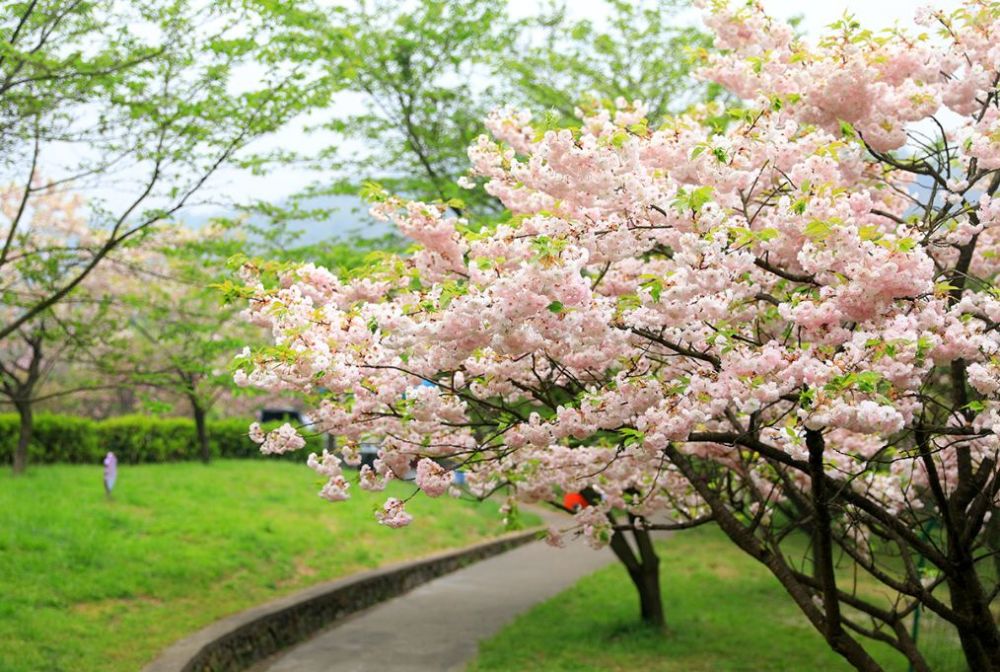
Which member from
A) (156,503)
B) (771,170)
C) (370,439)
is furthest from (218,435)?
(771,170)

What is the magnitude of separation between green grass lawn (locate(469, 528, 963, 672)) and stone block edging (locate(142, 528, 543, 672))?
7.12 ft

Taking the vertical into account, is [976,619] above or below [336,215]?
below

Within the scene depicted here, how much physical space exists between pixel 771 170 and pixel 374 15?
957 centimetres

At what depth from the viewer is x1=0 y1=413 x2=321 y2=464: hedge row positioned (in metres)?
18.0

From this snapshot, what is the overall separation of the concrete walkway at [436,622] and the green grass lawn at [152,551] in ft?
3.09

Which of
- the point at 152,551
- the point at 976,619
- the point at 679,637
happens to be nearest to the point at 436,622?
the point at 679,637

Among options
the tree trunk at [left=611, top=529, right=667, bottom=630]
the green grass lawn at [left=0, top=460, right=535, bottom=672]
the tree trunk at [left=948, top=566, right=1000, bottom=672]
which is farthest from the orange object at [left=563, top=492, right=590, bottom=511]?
the tree trunk at [left=948, top=566, right=1000, bottom=672]

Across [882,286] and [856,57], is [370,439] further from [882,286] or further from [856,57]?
[856,57]

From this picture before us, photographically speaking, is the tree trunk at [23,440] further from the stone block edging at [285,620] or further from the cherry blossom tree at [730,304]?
the cherry blossom tree at [730,304]

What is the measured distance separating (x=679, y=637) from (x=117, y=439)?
14.4m

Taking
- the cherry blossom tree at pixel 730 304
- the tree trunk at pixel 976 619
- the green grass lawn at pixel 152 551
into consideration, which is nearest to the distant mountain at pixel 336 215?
the green grass lawn at pixel 152 551

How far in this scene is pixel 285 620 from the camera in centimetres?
1014

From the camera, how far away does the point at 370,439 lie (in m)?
5.64

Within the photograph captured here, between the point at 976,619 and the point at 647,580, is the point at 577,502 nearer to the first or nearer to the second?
the point at 647,580
